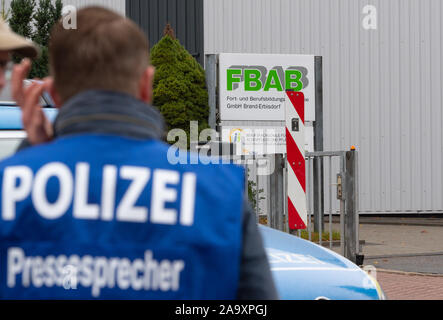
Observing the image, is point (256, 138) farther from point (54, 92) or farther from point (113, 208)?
point (113, 208)

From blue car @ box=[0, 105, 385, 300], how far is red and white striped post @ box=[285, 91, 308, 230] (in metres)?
4.84

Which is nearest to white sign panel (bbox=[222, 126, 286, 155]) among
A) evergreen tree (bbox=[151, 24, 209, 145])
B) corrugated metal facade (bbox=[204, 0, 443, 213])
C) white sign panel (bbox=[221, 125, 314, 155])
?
white sign panel (bbox=[221, 125, 314, 155])

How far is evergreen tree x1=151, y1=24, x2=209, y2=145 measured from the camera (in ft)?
49.0

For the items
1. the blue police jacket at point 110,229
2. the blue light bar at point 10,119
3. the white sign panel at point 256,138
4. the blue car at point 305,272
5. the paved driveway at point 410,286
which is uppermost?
the white sign panel at point 256,138

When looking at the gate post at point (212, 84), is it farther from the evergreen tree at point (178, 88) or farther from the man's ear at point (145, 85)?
the man's ear at point (145, 85)

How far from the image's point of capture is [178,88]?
1495 centimetres

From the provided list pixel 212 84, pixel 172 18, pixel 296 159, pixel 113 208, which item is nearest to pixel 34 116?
pixel 113 208

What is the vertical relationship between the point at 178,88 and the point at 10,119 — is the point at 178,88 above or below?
above

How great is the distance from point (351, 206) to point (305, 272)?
6.20 metres

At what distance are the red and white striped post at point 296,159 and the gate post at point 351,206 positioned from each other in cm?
102

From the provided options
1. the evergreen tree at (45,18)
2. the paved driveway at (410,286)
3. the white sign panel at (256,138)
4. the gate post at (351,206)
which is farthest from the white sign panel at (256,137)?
the evergreen tree at (45,18)

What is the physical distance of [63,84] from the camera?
1651mm

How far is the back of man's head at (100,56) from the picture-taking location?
1.59 metres

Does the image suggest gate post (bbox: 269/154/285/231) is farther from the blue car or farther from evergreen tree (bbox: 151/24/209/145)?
Result: the blue car
